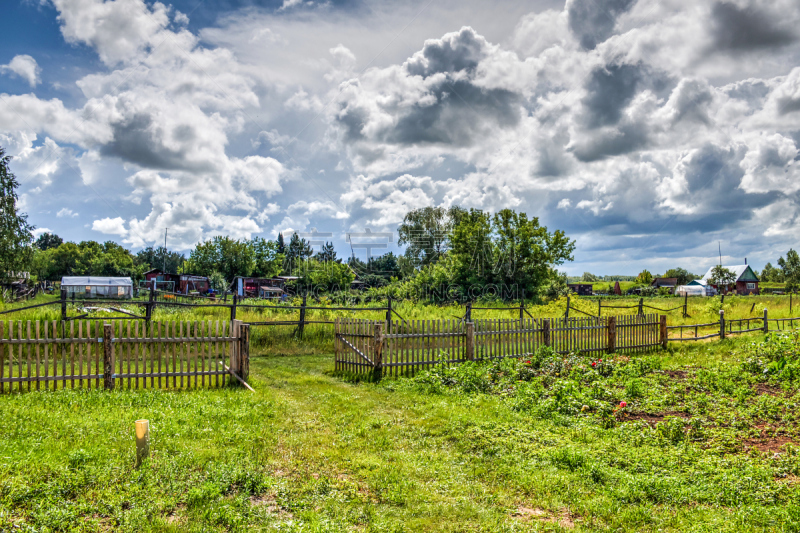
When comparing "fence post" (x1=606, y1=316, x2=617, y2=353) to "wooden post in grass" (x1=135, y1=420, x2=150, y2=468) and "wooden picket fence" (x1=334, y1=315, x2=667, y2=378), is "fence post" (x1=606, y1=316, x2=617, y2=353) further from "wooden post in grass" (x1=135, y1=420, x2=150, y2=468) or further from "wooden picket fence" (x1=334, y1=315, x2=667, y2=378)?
"wooden post in grass" (x1=135, y1=420, x2=150, y2=468)

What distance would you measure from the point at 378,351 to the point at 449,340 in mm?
2139

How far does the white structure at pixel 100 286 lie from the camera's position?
196ft

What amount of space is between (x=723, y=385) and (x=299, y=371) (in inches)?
393

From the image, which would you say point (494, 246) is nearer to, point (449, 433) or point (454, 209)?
point (454, 209)

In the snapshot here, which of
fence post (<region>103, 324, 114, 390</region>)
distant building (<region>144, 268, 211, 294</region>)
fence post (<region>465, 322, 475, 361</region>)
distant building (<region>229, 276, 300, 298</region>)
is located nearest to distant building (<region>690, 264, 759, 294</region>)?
distant building (<region>229, 276, 300, 298</region>)

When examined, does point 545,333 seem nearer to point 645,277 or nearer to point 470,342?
point 470,342

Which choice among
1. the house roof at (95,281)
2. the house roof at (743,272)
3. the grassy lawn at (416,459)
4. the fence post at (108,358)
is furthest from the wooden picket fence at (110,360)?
the house roof at (743,272)

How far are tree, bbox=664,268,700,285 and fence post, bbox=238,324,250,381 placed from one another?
122 metres

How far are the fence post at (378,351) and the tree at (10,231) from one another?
122 ft

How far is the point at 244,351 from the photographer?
10.6 m

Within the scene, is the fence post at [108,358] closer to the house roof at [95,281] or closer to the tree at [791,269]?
the house roof at [95,281]

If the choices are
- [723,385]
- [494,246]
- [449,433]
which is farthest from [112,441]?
[494,246]

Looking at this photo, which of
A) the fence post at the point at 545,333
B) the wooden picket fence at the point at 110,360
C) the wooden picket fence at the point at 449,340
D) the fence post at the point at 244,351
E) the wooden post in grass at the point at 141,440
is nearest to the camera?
the wooden post in grass at the point at 141,440

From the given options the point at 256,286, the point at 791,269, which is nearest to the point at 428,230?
the point at 256,286
